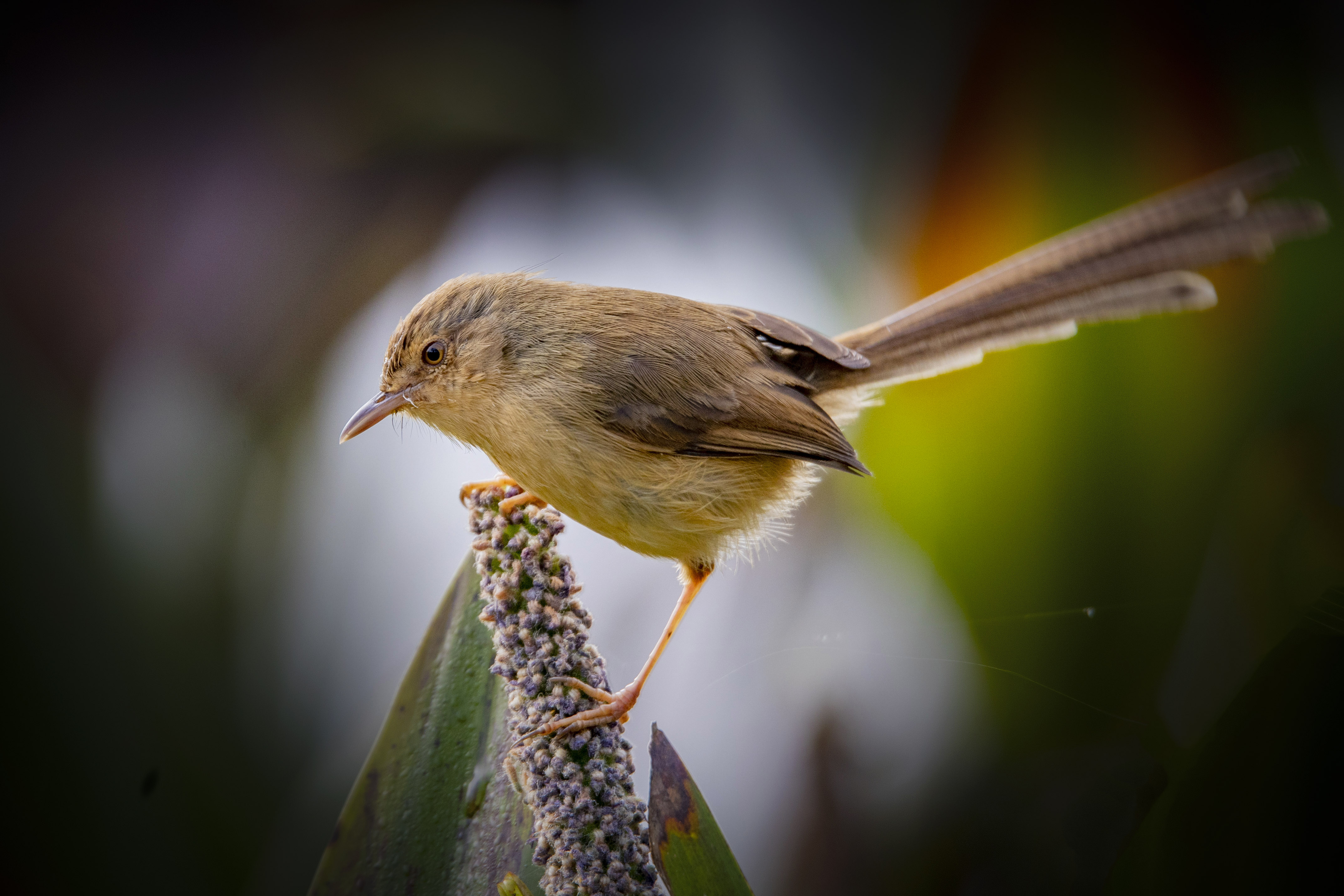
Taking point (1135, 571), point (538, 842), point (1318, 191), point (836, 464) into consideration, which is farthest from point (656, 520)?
point (1318, 191)

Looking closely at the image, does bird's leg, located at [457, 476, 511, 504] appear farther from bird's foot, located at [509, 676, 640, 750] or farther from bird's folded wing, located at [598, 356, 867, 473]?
bird's foot, located at [509, 676, 640, 750]

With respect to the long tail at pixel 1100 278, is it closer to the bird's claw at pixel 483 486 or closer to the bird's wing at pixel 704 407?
the bird's wing at pixel 704 407

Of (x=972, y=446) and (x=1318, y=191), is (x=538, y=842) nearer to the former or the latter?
(x=972, y=446)

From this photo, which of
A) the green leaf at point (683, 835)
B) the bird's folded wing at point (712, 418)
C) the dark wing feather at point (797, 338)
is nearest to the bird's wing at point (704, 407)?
the bird's folded wing at point (712, 418)

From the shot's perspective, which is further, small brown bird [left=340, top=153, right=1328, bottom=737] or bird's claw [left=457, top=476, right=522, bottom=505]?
bird's claw [left=457, top=476, right=522, bottom=505]

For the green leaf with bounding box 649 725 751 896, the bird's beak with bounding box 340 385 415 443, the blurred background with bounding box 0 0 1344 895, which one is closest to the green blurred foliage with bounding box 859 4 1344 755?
the blurred background with bounding box 0 0 1344 895

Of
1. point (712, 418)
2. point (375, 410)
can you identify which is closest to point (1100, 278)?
point (712, 418)

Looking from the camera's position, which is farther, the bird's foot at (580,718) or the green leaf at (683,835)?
the bird's foot at (580,718)
